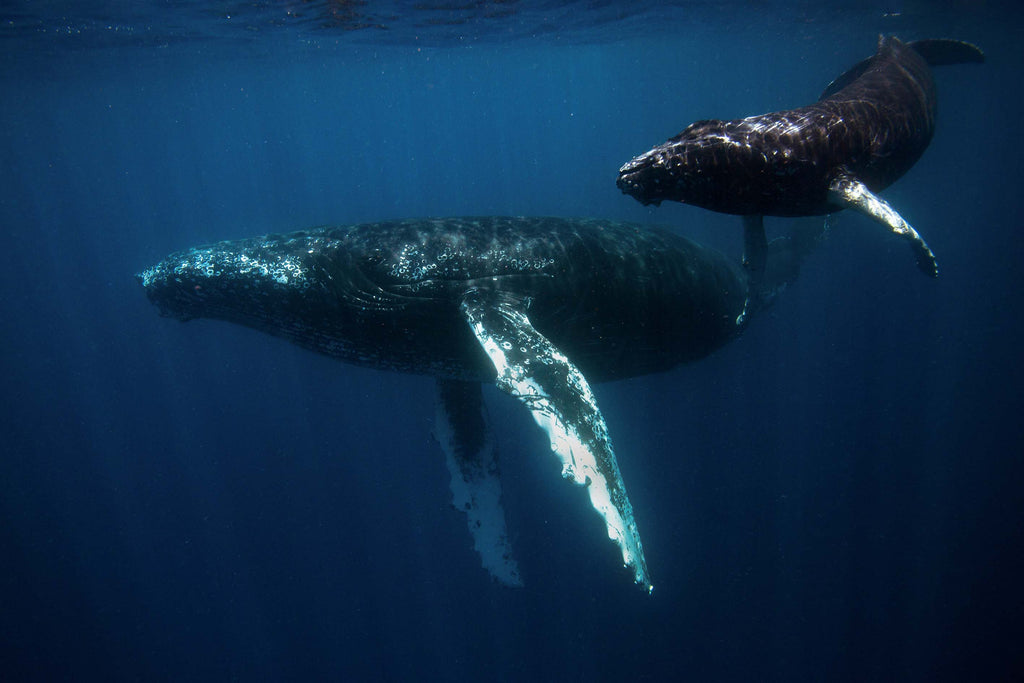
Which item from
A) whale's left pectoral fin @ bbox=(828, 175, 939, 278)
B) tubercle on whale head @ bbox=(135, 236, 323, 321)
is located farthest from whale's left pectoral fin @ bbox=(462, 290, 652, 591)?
whale's left pectoral fin @ bbox=(828, 175, 939, 278)

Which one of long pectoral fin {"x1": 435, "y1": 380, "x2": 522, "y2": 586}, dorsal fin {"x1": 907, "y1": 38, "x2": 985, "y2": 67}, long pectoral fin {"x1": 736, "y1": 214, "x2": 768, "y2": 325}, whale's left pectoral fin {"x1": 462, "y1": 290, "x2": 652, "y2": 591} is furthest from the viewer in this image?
dorsal fin {"x1": 907, "y1": 38, "x2": 985, "y2": 67}

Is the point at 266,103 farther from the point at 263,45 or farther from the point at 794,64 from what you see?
the point at 794,64

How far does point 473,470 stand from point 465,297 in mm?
3029

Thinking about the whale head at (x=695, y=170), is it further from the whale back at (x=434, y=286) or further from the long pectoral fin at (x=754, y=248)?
the whale back at (x=434, y=286)

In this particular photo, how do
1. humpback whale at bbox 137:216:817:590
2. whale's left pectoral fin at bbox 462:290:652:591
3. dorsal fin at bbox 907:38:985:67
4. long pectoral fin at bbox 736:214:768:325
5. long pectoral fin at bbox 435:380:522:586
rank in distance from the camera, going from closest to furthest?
1. whale's left pectoral fin at bbox 462:290:652:591
2. humpback whale at bbox 137:216:817:590
3. long pectoral fin at bbox 736:214:768:325
4. long pectoral fin at bbox 435:380:522:586
5. dorsal fin at bbox 907:38:985:67

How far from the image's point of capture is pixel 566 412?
5062 millimetres

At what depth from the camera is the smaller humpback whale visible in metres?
4.75

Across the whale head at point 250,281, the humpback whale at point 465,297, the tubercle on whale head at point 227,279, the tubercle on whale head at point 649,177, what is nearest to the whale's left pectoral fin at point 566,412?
the humpback whale at point 465,297

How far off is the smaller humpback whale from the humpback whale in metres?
1.93

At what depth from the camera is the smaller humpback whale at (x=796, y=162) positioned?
4.75 m

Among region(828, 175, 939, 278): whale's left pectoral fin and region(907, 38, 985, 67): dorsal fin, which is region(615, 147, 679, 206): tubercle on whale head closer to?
region(828, 175, 939, 278): whale's left pectoral fin

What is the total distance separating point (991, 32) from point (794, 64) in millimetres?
28344

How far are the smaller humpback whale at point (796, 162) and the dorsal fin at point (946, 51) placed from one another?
3.67 meters

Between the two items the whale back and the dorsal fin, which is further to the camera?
the dorsal fin
